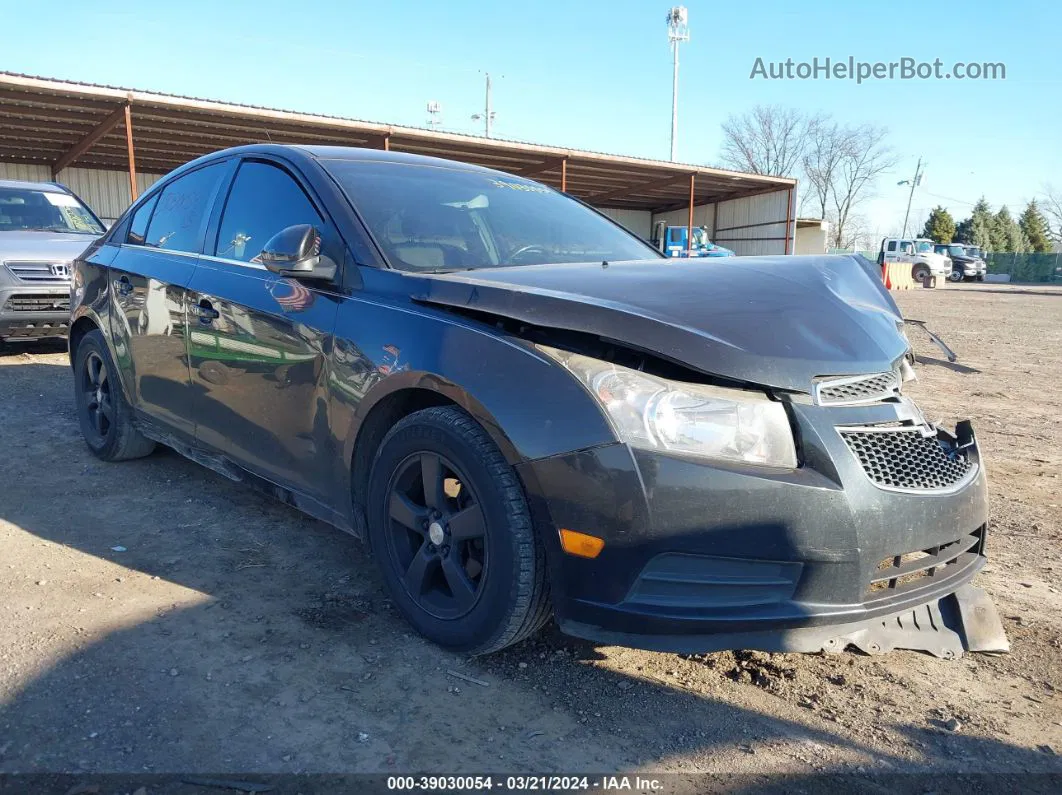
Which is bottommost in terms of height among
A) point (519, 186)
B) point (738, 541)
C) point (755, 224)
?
point (738, 541)

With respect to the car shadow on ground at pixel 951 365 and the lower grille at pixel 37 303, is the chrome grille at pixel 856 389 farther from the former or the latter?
the lower grille at pixel 37 303

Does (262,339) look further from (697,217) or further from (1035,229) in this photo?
(1035,229)

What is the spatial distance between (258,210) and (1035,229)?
7467cm

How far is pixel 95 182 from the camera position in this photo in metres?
24.2

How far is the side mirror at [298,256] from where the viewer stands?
270 centimetres

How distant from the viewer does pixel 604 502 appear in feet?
6.57

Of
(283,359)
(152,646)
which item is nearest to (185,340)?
(283,359)

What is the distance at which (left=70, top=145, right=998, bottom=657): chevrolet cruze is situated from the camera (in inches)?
78.8

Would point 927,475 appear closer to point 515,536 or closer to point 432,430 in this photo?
point 515,536

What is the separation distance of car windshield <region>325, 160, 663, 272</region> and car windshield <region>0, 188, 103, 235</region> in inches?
265

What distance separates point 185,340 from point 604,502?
2.33 metres

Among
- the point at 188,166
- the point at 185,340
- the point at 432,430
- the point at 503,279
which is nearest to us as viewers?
the point at 432,430

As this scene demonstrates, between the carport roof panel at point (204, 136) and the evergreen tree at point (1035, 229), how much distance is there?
48.8 meters

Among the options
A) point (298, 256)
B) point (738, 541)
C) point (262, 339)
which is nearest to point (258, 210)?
point (262, 339)
